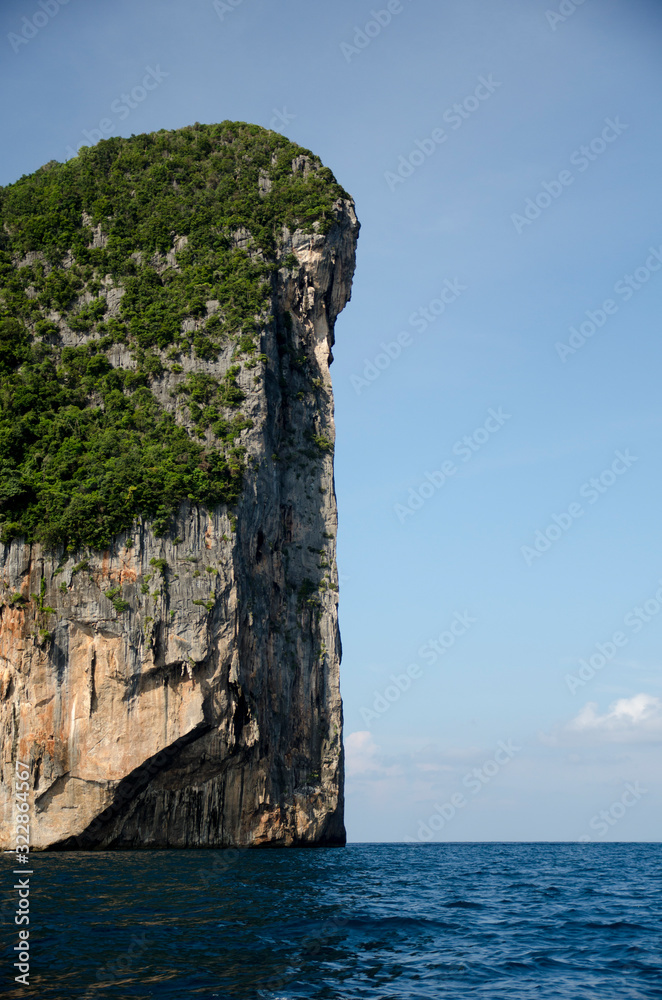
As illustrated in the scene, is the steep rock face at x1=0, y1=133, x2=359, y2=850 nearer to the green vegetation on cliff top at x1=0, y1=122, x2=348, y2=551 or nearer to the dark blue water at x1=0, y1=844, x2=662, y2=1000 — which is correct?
the green vegetation on cliff top at x1=0, y1=122, x2=348, y2=551

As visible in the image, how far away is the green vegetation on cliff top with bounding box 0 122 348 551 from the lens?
125 feet

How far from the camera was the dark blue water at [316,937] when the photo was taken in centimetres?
1174

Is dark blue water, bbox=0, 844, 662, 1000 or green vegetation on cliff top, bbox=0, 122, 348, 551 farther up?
green vegetation on cliff top, bbox=0, 122, 348, 551

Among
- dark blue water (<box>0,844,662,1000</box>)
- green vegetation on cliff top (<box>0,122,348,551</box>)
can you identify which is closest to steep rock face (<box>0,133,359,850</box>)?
green vegetation on cliff top (<box>0,122,348,551</box>)

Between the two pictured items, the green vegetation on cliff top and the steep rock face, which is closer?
the steep rock face

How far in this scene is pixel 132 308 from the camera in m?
45.7

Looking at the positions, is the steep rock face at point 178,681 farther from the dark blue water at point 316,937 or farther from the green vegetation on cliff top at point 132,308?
the dark blue water at point 316,937

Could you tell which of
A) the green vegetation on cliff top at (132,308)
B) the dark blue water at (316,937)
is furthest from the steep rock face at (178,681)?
the dark blue water at (316,937)

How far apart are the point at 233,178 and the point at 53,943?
156ft

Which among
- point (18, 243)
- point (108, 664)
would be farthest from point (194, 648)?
point (18, 243)

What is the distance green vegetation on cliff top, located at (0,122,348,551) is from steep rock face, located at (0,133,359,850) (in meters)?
0.97

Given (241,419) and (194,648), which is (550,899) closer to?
(194,648)

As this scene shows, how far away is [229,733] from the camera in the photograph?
120ft

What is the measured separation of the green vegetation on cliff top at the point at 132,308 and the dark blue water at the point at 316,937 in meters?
17.4
